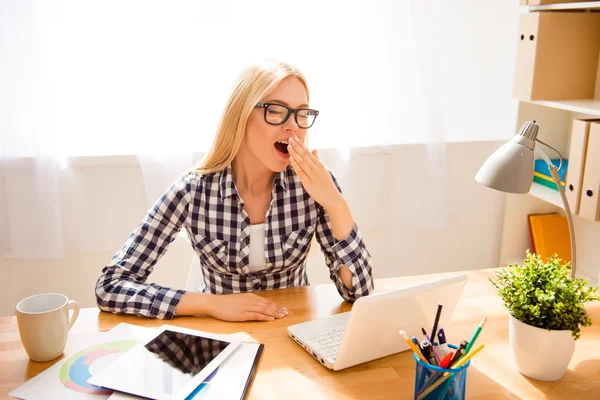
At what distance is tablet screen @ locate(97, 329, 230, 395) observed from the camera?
1014 millimetres

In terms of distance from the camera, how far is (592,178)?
1.85 m

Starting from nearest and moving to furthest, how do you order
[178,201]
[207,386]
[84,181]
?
1. [207,386]
2. [178,201]
3. [84,181]

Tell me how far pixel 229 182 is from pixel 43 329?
647mm

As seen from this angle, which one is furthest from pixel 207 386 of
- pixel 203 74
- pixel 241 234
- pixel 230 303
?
pixel 203 74

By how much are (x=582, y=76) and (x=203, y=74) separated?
1.47 m

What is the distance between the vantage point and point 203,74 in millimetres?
2230

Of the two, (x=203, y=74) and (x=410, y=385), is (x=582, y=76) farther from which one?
(x=410, y=385)

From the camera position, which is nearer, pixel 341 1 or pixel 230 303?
pixel 230 303

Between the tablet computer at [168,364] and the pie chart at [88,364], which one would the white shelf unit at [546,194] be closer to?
the tablet computer at [168,364]

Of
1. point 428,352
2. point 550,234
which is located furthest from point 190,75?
point 550,234

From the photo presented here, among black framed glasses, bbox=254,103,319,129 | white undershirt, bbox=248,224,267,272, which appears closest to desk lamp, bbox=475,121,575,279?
black framed glasses, bbox=254,103,319,129

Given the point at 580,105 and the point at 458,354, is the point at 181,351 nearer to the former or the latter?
the point at 458,354

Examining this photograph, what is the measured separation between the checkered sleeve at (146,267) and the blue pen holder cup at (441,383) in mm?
606

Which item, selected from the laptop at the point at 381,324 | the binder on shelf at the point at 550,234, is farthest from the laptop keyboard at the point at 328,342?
the binder on shelf at the point at 550,234
